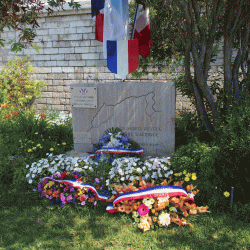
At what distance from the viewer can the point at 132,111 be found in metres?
3.73

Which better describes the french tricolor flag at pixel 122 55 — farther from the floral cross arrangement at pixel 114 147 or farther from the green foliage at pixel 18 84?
the green foliage at pixel 18 84

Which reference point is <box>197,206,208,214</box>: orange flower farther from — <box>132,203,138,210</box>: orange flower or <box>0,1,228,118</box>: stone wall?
<box>0,1,228,118</box>: stone wall

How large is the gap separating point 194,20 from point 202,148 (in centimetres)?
174

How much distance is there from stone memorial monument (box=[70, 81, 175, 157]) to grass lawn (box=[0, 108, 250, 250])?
56.2 inches

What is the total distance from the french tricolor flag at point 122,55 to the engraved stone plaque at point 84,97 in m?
0.55

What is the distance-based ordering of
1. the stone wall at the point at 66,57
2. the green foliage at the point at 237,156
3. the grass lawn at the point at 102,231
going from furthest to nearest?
the stone wall at the point at 66,57
the green foliage at the point at 237,156
the grass lawn at the point at 102,231

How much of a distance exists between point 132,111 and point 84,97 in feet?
2.81

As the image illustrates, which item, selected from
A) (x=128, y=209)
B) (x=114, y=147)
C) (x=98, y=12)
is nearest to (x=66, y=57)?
(x=98, y=12)

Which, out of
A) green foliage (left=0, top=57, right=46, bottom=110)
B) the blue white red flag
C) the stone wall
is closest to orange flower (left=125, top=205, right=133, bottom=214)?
the blue white red flag

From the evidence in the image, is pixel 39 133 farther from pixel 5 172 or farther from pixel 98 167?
pixel 98 167

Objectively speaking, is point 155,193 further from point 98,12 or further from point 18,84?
point 18,84

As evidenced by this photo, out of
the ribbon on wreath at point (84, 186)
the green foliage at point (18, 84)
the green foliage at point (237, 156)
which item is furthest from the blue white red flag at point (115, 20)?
the green foliage at point (18, 84)

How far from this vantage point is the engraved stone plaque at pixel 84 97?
3842mm

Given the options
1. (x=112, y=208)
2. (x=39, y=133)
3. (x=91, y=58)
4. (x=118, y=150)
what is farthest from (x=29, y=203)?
(x=91, y=58)
